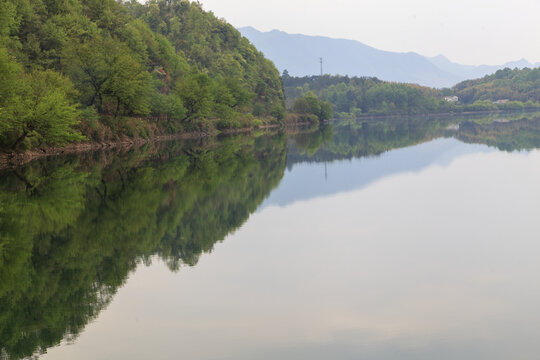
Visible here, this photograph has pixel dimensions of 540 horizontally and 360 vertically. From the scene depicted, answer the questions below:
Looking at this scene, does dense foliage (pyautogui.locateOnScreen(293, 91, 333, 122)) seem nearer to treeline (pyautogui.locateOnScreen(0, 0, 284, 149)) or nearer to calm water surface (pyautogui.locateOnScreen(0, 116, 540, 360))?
treeline (pyautogui.locateOnScreen(0, 0, 284, 149))

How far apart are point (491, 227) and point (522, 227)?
3.63 feet

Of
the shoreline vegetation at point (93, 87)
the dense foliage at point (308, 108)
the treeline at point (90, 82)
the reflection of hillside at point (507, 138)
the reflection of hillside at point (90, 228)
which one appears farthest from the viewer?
the dense foliage at point (308, 108)

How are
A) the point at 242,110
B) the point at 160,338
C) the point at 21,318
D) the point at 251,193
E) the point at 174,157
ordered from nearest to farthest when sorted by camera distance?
1. the point at 160,338
2. the point at 21,318
3. the point at 251,193
4. the point at 174,157
5. the point at 242,110

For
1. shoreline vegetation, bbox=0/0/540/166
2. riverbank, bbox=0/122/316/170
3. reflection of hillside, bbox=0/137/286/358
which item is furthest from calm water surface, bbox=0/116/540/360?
shoreline vegetation, bbox=0/0/540/166

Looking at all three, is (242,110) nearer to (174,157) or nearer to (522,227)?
(174,157)

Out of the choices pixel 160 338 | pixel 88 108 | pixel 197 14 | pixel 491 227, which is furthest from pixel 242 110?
pixel 160 338

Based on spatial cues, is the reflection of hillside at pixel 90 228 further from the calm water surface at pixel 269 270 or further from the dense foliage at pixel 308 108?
the dense foliage at pixel 308 108

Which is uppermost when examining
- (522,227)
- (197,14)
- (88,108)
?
(197,14)

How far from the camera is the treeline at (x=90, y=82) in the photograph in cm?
4522

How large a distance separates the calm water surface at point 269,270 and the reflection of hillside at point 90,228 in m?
0.08

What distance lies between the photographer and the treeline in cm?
4522

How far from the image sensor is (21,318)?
41.7 feet

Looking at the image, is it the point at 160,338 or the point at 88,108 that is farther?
the point at 88,108

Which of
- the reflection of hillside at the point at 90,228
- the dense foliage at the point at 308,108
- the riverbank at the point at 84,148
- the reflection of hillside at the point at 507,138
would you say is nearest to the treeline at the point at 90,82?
the riverbank at the point at 84,148
